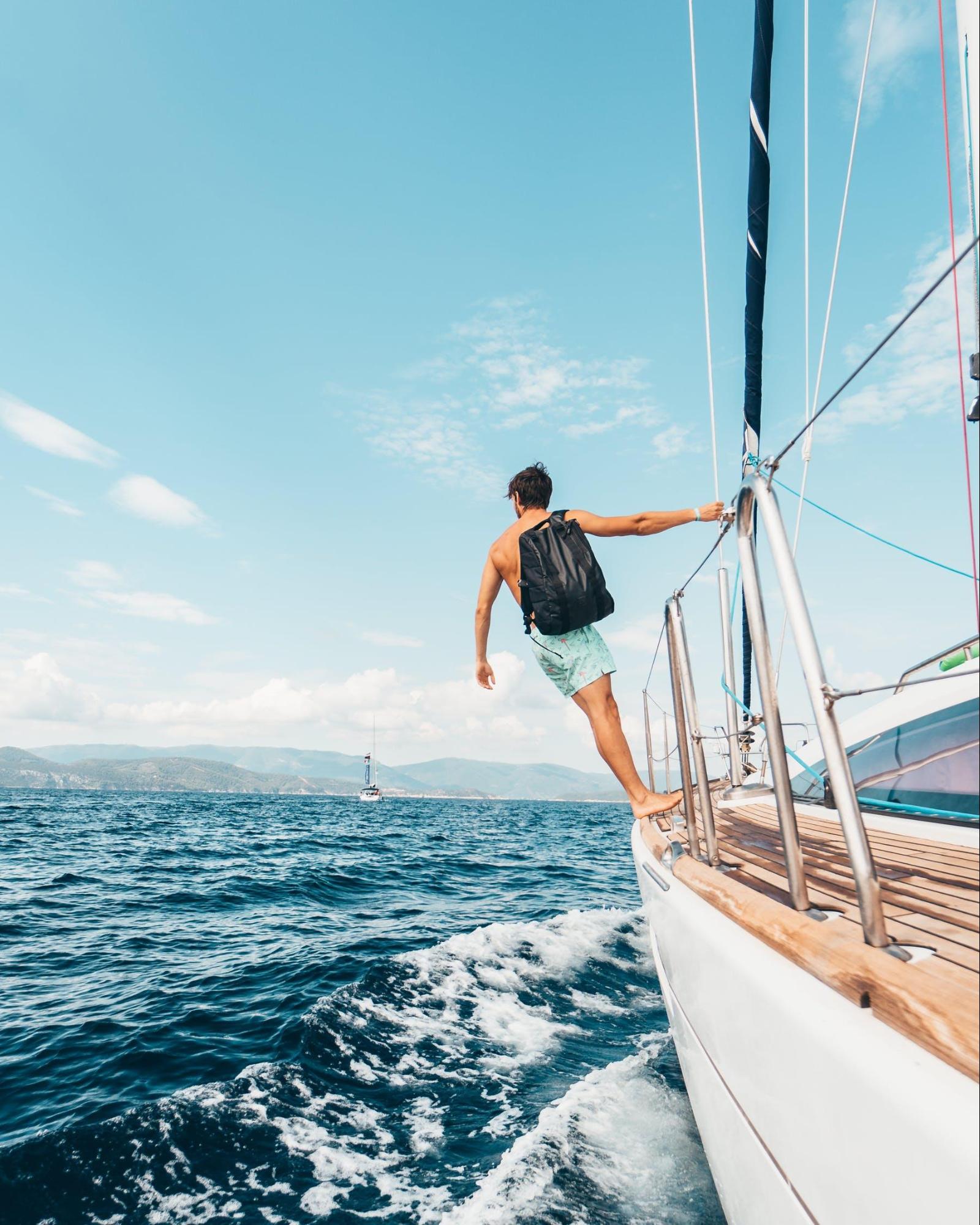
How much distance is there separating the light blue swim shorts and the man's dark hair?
2.00 feet

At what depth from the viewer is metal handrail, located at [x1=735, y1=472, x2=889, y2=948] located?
1.22 m

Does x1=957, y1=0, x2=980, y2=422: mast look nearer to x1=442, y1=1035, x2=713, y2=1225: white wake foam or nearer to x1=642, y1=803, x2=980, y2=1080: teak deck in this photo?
x1=642, y1=803, x2=980, y2=1080: teak deck

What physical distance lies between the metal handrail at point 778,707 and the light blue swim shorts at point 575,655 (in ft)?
4.19

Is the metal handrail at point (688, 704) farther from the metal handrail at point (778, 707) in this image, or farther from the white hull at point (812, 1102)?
the metal handrail at point (778, 707)

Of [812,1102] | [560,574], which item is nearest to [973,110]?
[560,574]

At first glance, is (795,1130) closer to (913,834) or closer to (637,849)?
(913,834)

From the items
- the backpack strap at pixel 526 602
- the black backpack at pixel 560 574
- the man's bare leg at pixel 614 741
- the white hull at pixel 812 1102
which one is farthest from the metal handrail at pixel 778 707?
the man's bare leg at pixel 614 741

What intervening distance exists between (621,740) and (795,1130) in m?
1.90

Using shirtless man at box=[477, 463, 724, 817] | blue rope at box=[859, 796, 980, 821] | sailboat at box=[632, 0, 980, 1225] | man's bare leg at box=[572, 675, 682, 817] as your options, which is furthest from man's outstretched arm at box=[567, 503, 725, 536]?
blue rope at box=[859, 796, 980, 821]

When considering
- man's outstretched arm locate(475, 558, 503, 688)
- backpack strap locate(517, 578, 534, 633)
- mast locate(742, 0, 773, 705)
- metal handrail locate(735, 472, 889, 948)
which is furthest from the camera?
mast locate(742, 0, 773, 705)

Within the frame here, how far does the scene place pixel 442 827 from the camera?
27.2 metres

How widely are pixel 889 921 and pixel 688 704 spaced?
0.93 metres

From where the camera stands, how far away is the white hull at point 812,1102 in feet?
2.72

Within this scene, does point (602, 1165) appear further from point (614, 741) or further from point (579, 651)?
point (579, 651)
